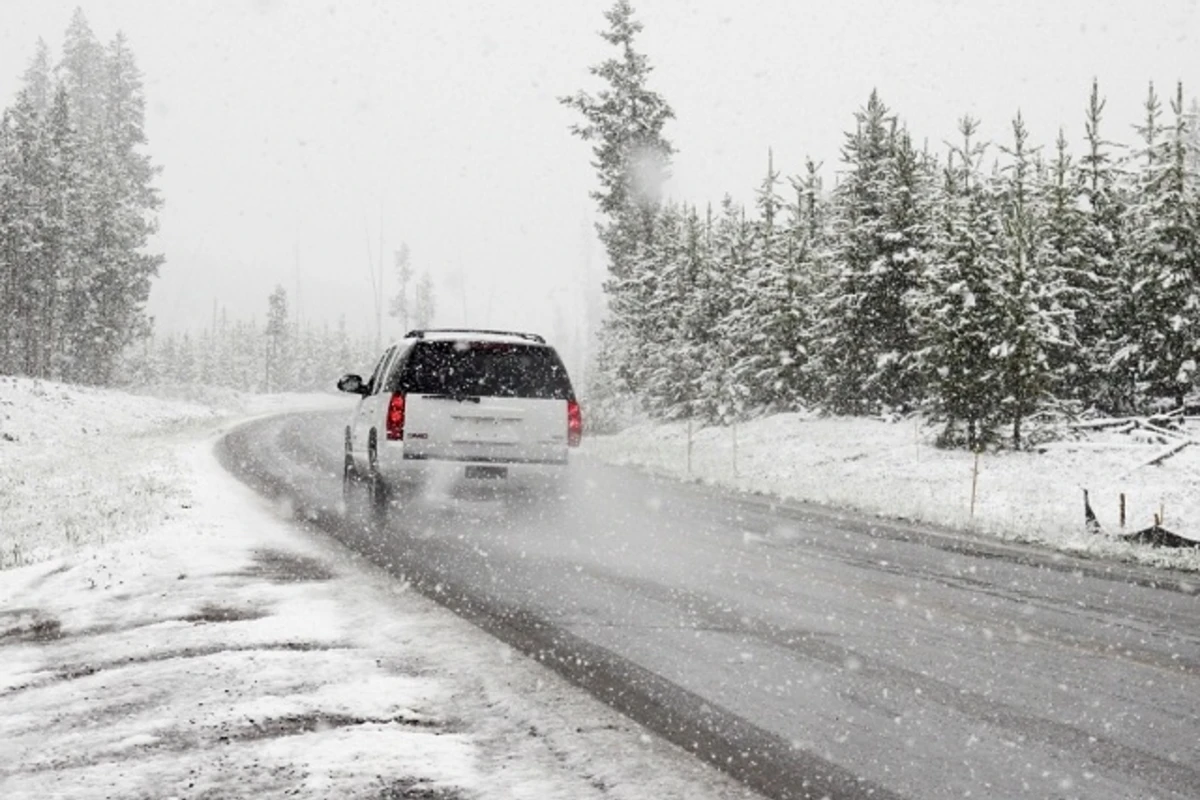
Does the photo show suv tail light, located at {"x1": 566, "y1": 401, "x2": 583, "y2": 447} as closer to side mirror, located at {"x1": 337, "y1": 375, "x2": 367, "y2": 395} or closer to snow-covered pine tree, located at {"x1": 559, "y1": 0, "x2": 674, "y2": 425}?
side mirror, located at {"x1": 337, "y1": 375, "x2": 367, "y2": 395}

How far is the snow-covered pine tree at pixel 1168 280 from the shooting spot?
2605cm

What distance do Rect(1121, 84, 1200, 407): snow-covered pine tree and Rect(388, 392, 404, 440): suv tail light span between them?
21.4m

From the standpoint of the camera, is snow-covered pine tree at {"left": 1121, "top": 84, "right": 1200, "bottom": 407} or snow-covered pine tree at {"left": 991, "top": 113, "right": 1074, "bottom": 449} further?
snow-covered pine tree at {"left": 1121, "top": 84, "right": 1200, "bottom": 407}

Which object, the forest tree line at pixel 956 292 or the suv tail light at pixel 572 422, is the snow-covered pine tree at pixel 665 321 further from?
the suv tail light at pixel 572 422

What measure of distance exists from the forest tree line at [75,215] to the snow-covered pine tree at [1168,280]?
43615mm

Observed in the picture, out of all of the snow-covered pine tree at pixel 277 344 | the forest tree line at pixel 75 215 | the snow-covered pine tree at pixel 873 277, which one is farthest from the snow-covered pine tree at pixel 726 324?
the snow-covered pine tree at pixel 277 344

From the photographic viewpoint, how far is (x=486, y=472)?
12117mm

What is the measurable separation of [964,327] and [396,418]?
16.1m

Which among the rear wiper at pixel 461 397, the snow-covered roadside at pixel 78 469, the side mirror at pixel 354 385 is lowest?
the snow-covered roadside at pixel 78 469

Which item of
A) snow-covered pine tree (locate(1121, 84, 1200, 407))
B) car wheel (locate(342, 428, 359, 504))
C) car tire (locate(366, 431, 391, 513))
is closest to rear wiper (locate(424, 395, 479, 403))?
car tire (locate(366, 431, 391, 513))

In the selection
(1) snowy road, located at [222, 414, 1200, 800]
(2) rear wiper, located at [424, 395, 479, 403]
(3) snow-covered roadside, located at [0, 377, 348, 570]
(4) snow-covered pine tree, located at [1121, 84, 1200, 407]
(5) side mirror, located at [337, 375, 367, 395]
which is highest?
(4) snow-covered pine tree, located at [1121, 84, 1200, 407]

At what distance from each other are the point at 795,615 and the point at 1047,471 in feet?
54.8

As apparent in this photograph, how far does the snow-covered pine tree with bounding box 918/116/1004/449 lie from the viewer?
23.6m

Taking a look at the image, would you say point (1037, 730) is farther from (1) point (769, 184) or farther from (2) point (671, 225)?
(2) point (671, 225)
